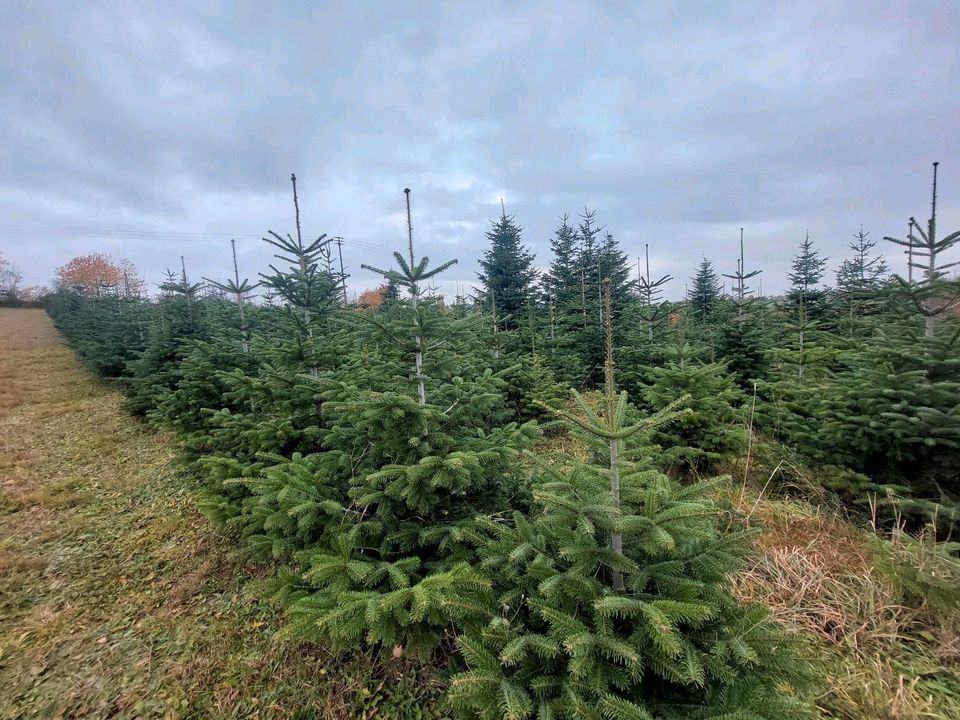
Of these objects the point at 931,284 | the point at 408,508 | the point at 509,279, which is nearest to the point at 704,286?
the point at 509,279

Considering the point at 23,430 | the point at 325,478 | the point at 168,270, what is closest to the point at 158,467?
the point at 23,430

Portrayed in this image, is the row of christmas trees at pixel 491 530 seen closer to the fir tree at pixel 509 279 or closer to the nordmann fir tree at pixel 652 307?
the nordmann fir tree at pixel 652 307

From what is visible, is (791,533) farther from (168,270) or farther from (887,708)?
(168,270)

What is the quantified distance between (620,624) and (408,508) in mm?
1781

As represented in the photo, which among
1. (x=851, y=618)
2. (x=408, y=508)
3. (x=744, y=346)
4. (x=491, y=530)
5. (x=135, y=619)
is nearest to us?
(x=491, y=530)

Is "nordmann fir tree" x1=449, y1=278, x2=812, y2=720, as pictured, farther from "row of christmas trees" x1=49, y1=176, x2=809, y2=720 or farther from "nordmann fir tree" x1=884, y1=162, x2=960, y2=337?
"nordmann fir tree" x1=884, y1=162, x2=960, y2=337

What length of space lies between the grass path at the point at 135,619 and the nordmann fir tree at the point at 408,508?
0.37m

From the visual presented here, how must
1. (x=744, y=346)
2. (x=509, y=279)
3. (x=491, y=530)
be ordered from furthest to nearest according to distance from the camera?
(x=509, y=279) → (x=744, y=346) → (x=491, y=530)

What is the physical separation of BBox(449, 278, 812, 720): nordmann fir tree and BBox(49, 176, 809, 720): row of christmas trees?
0.4 inches

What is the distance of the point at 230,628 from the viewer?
3244mm

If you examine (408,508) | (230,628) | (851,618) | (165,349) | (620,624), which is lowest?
(230,628)

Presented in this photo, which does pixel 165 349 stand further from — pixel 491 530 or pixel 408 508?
pixel 491 530

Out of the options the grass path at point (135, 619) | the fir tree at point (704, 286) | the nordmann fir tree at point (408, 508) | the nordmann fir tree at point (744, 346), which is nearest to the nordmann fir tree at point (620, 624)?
the nordmann fir tree at point (408, 508)

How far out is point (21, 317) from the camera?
103 ft
